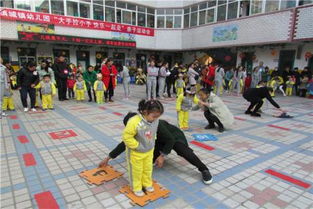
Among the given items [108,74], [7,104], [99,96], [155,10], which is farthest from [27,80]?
[155,10]

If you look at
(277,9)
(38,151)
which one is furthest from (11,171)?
(277,9)

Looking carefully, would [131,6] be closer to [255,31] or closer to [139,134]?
[255,31]

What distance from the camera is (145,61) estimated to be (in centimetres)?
2267

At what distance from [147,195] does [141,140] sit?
28.3 inches

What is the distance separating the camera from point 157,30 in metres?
21.1

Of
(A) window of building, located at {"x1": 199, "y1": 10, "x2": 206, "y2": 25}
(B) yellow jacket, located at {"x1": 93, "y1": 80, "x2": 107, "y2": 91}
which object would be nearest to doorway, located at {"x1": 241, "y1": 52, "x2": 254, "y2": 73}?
(A) window of building, located at {"x1": 199, "y1": 10, "x2": 206, "y2": 25}

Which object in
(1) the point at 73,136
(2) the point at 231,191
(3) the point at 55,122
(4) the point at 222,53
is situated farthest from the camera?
(4) the point at 222,53

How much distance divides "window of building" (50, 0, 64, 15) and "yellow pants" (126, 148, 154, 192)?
16.7 m

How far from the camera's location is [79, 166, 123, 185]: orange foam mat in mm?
2971

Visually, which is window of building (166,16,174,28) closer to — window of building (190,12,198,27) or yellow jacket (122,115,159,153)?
window of building (190,12,198,27)

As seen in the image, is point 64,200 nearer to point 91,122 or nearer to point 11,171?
point 11,171

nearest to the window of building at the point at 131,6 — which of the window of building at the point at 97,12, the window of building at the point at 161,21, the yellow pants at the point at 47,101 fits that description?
the window of building at the point at 161,21

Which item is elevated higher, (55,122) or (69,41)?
(69,41)

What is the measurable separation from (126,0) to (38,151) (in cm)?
1834
